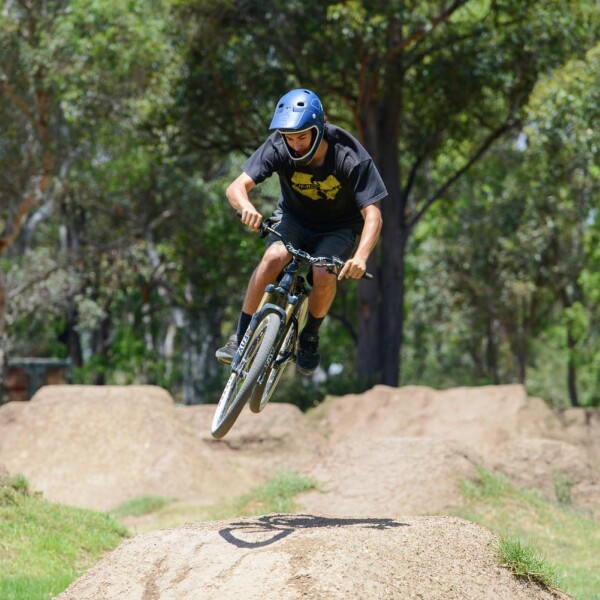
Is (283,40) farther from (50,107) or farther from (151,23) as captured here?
(50,107)

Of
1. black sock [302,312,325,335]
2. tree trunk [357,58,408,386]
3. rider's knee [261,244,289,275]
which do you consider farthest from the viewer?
tree trunk [357,58,408,386]

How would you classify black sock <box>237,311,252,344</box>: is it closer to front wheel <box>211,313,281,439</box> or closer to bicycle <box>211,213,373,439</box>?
bicycle <box>211,213,373,439</box>

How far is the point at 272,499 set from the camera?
1169cm

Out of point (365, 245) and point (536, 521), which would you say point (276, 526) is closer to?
point (365, 245)

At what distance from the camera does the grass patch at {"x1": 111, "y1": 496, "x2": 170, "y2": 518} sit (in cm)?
1356

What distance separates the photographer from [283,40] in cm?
2291

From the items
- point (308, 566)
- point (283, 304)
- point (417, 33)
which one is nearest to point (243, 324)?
point (283, 304)

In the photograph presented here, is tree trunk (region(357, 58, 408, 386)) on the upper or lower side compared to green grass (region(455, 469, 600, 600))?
upper

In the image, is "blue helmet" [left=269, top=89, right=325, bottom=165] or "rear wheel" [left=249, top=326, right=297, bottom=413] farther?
"rear wheel" [left=249, top=326, right=297, bottom=413]

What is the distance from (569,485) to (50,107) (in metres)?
17.2

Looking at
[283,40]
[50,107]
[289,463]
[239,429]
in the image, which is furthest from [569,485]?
[50,107]

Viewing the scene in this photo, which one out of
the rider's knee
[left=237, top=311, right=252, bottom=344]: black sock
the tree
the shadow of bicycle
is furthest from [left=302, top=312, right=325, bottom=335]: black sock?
the tree

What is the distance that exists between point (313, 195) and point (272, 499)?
5.11m

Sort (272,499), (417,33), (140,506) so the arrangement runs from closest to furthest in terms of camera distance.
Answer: (272,499), (140,506), (417,33)
